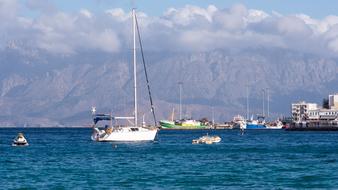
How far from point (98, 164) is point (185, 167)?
10.9 m

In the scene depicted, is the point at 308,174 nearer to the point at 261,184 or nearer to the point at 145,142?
the point at 261,184

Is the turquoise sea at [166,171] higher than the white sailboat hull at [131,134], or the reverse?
the white sailboat hull at [131,134]

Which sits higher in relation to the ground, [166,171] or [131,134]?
[131,134]

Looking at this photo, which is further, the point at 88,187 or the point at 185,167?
the point at 185,167

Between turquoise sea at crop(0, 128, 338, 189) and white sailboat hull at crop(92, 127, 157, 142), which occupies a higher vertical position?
white sailboat hull at crop(92, 127, 157, 142)

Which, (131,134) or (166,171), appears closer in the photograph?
(166,171)

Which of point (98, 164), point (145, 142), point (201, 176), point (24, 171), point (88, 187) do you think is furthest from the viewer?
point (145, 142)

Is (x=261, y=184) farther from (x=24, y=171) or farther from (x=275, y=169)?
(x=24, y=171)

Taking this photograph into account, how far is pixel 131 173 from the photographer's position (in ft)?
284

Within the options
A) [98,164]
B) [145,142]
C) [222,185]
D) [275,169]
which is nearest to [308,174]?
[275,169]

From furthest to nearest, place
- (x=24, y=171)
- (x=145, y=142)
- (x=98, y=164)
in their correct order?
(x=145, y=142), (x=98, y=164), (x=24, y=171)

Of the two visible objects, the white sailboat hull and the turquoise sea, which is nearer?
the turquoise sea

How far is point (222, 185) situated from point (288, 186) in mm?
5300

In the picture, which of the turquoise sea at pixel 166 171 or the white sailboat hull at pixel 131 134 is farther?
the white sailboat hull at pixel 131 134
